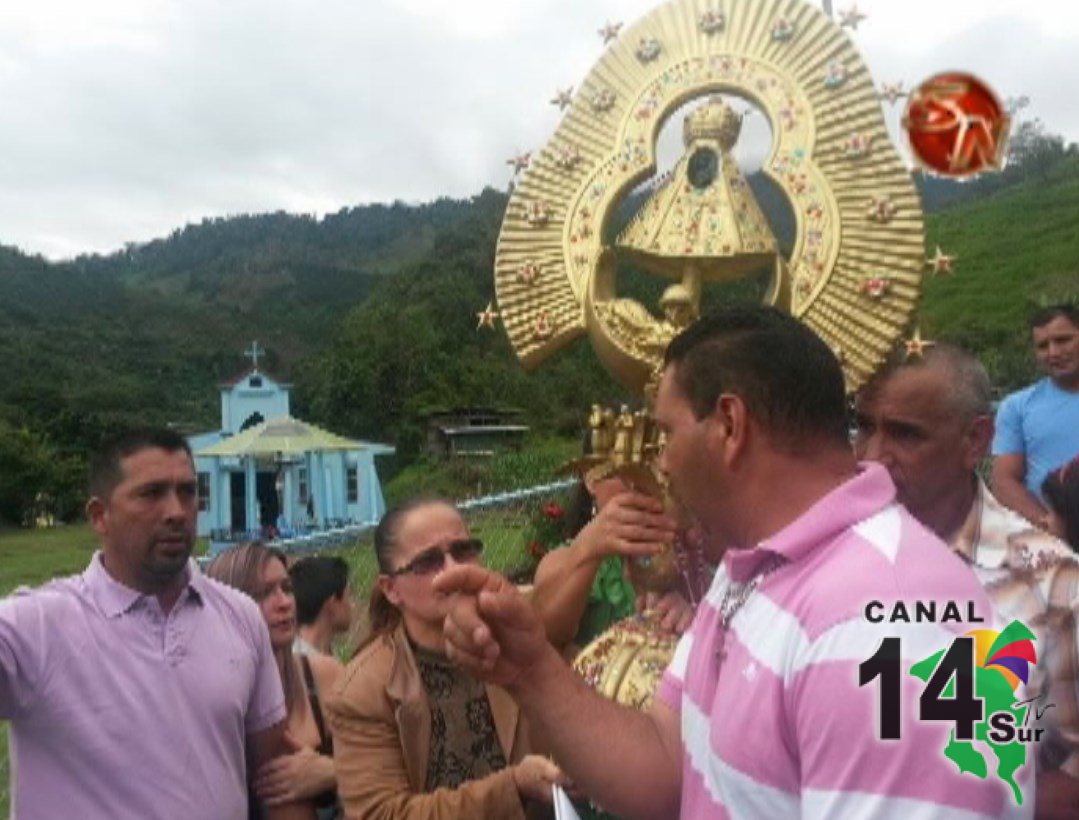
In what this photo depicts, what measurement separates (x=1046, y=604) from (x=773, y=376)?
0.96m

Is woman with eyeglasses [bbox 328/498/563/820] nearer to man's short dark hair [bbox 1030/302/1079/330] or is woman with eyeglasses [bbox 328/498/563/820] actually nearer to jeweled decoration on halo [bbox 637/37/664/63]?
jeweled decoration on halo [bbox 637/37/664/63]

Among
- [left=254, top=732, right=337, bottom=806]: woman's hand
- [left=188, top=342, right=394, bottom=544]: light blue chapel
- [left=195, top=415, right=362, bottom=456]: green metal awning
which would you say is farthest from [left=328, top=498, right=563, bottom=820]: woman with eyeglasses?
[left=188, top=342, right=394, bottom=544]: light blue chapel

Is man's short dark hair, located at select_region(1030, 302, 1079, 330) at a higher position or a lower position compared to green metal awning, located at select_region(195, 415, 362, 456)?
higher

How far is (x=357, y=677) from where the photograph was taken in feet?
8.74

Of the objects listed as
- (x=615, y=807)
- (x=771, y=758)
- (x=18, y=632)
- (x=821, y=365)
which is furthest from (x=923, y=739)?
(x=18, y=632)

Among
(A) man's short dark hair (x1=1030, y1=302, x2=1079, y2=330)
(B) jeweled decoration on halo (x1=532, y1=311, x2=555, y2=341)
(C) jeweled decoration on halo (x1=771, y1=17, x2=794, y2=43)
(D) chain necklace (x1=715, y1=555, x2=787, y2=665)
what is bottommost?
(D) chain necklace (x1=715, y1=555, x2=787, y2=665)

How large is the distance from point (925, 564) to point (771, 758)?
27 centimetres

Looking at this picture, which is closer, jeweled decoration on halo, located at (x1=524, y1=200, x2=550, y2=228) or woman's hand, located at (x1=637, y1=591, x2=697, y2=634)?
woman's hand, located at (x1=637, y1=591, x2=697, y2=634)

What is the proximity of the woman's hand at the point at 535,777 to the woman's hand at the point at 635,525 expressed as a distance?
0.50 meters

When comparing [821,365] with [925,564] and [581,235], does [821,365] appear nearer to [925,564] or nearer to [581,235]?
[925,564]

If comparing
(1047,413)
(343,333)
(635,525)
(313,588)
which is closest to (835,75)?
(635,525)

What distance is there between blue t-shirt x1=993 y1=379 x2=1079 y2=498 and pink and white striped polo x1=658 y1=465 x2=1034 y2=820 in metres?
3.01

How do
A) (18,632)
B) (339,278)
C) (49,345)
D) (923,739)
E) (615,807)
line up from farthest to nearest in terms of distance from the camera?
(339,278), (49,345), (18,632), (615,807), (923,739)

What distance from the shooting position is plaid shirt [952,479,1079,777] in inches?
80.4
